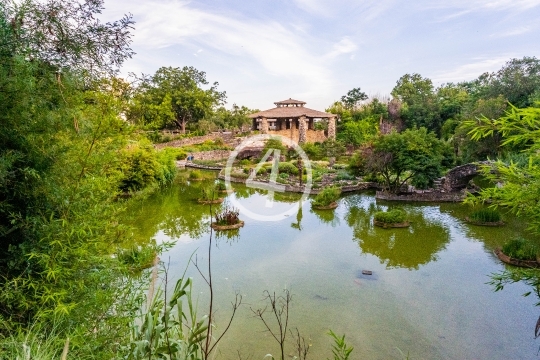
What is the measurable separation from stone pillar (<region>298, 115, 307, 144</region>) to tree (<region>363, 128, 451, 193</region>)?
614 inches

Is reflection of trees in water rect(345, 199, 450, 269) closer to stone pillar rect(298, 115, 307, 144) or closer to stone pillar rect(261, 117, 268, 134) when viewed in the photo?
stone pillar rect(298, 115, 307, 144)

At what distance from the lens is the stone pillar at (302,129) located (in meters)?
28.4

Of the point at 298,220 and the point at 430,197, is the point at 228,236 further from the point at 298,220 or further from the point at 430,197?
the point at 430,197

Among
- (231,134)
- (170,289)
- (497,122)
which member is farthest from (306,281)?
(231,134)

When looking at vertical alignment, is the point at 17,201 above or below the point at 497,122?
below

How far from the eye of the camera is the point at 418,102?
28.5 m

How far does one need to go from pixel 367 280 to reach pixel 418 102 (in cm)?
2569

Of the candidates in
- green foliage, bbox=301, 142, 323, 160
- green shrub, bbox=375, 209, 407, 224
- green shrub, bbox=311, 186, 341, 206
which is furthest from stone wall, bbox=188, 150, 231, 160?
green shrub, bbox=375, 209, 407, 224

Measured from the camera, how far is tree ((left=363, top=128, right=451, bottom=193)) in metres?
12.3

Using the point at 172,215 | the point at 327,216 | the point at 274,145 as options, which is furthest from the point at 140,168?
the point at 274,145

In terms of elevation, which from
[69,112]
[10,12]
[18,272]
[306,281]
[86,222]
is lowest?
[306,281]

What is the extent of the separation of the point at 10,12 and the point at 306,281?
5595 mm

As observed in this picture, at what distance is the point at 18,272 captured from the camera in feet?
7.87

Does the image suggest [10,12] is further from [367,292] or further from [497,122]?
[367,292]
